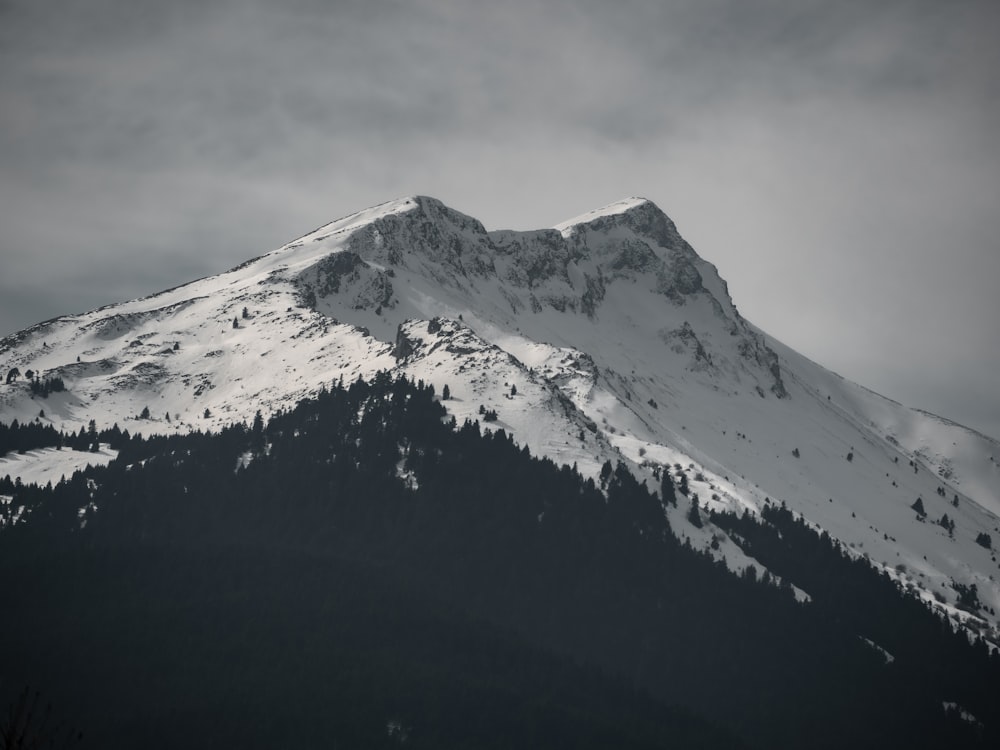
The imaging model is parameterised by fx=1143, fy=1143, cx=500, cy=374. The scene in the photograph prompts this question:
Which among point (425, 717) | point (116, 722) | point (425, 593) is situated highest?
point (425, 593)

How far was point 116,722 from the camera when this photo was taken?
152 metres

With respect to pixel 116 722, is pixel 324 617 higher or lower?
higher

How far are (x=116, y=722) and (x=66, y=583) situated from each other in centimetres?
3921

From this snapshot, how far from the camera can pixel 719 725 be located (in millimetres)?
190000

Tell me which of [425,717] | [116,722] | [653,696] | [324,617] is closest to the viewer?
[116,722]

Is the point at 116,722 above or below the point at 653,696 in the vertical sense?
below

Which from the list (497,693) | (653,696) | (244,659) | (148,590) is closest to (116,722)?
(244,659)

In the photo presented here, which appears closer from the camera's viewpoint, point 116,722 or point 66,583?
point 116,722

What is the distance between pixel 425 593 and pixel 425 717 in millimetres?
36960

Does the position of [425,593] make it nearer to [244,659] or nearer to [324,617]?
[324,617]

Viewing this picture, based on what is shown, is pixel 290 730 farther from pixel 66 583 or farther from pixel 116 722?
pixel 66 583

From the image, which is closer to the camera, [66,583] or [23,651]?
[23,651]

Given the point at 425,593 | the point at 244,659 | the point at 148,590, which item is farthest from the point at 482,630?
the point at 148,590

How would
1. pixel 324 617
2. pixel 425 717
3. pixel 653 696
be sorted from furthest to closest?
1. pixel 653 696
2. pixel 324 617
3. pixel 425 717
